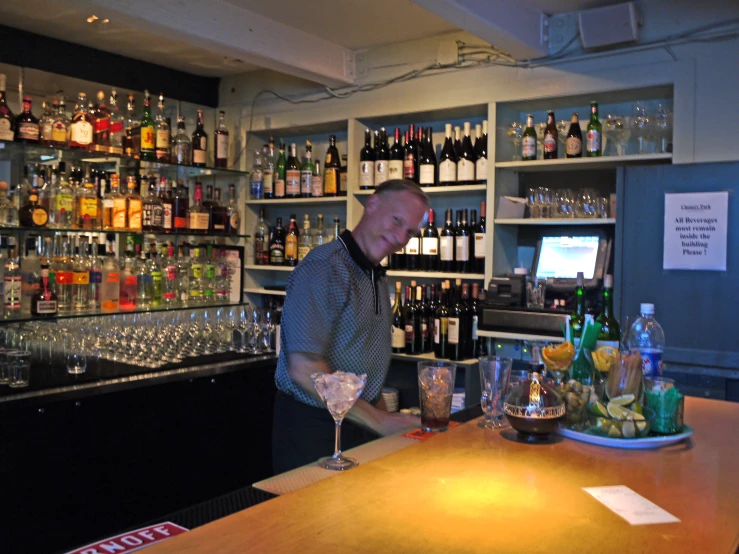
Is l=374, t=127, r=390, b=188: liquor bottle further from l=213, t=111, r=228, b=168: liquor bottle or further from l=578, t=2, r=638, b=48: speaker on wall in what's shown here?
l=578, t=2, r=638, b=48: speaker on wall

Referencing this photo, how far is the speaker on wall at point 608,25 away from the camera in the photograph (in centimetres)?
329

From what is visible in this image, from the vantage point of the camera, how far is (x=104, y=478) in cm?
316

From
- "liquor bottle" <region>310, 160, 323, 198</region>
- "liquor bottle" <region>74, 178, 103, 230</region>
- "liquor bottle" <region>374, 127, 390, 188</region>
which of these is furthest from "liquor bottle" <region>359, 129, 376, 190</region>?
"liquor bottle" <region>74, 178, 103, 230</region>

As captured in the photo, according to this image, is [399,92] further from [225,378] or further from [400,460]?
[400,460]

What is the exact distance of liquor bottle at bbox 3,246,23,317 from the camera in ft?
11.6

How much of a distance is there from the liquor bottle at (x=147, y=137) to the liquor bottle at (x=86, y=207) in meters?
0.43

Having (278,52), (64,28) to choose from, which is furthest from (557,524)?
(64,28)

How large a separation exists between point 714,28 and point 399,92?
1685 millimetres

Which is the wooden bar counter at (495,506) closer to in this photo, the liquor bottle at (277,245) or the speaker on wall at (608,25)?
the speaker on wall at (608,25)

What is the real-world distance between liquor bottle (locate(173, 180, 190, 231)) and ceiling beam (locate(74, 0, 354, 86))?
1.07 metres

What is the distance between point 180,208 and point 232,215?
17.7 inches

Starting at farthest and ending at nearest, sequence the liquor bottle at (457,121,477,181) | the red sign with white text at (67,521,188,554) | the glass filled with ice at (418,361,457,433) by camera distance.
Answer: the liquor bottle at (457,121,477,181)
the glass filled with ice at (418,361,457,433)
the red sign with white text at (67,521,188,554)

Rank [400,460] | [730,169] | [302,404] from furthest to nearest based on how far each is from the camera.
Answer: [730,169]
[302,404]
[400,460]

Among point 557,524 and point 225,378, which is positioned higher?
point 557,524
